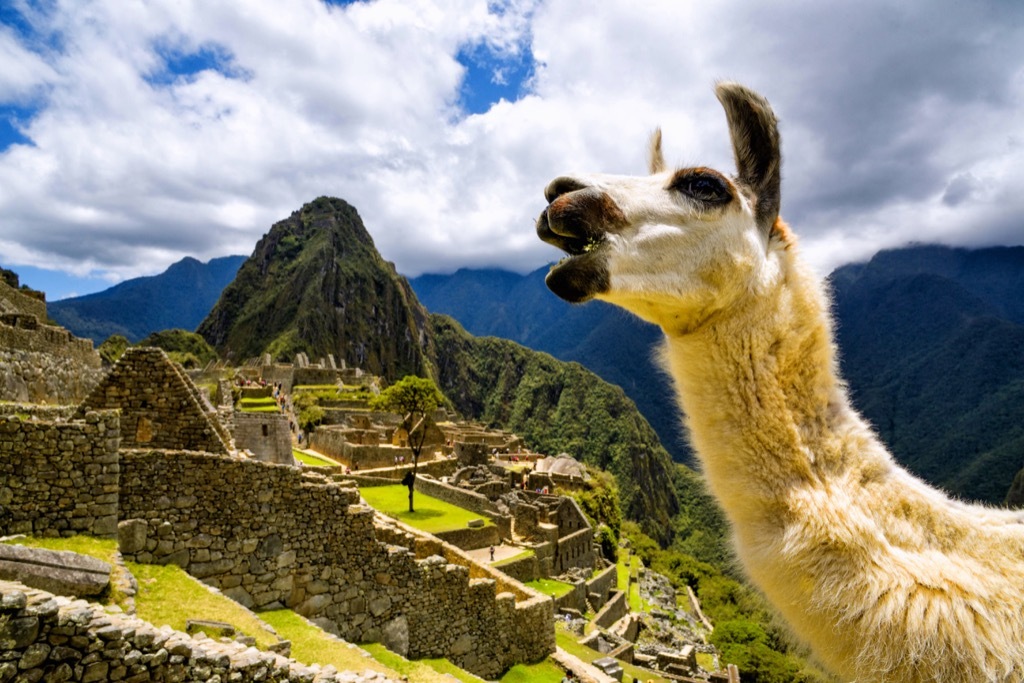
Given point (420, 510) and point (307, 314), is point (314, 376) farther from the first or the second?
point (307, 314)

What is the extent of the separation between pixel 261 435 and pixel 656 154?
12687 mm

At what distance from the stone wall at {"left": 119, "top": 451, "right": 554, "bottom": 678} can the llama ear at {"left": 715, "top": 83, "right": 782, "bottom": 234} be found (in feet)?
22.0

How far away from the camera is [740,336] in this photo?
209cm

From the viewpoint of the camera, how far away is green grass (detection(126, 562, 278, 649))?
16.9 feet

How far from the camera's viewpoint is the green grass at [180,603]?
202 inches

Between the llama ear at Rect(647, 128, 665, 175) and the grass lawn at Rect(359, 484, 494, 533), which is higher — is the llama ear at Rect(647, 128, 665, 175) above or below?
above

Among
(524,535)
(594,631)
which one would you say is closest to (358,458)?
(524,535)

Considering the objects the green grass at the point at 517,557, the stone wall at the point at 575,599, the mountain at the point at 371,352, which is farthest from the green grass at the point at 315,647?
the mountain at the point at 371,352

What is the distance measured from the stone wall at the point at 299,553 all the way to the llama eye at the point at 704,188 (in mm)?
6500

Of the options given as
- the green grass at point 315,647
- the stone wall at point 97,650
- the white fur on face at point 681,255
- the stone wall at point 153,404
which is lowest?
the green grass at point 315,647

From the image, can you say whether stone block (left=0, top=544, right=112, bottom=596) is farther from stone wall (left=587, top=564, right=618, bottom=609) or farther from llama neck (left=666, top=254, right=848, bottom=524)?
stone wall (left=587, top=564, right=618, bottom=609)

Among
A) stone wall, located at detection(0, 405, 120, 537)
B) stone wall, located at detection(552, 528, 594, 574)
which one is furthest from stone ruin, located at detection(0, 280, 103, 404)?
stone wall, located at detection(552, 528, 594, 574)

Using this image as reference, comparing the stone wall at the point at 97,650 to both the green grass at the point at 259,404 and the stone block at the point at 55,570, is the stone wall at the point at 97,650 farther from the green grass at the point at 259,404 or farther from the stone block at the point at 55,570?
the green grass at the point at 259,404

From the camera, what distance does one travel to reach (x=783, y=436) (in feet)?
6.49
